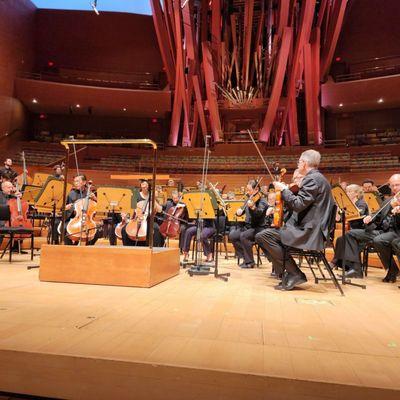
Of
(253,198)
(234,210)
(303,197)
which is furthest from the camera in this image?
(234,210)

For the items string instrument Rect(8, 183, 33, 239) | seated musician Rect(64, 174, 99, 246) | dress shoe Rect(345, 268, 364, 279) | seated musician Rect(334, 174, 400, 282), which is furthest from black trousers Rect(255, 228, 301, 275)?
string instrument Rect(8, 183, 33, 239)

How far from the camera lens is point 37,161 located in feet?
46.7

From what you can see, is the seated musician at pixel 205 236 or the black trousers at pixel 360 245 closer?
the black trousers at pixel 360 245

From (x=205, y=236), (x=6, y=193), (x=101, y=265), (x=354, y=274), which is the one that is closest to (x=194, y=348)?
(x=101, y=265)

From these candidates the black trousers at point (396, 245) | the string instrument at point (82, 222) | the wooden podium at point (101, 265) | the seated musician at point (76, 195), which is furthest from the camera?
the seated musician at point (76, 195)

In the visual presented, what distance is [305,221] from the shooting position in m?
3.37

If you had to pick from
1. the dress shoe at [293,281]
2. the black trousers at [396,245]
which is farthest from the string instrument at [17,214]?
the black trousers at [396,245]

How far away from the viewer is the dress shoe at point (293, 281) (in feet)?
11.2

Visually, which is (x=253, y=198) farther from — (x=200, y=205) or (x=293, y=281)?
(x=293, y=281)

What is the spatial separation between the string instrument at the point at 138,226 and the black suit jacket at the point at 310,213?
2.07m

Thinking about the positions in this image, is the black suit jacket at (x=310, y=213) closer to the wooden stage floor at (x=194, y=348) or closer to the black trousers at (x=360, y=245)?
the wooden stage floor at (x=194, y=348)

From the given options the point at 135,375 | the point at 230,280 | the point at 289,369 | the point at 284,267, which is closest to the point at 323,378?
the point at 289,369

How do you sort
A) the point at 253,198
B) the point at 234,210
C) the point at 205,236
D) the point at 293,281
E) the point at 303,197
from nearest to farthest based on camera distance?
1. the point at 303,197
2. the point at 293,281
3. the point at 253,198
4. the point at 205,236
5. the point at 234,210

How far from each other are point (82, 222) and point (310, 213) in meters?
2.76
